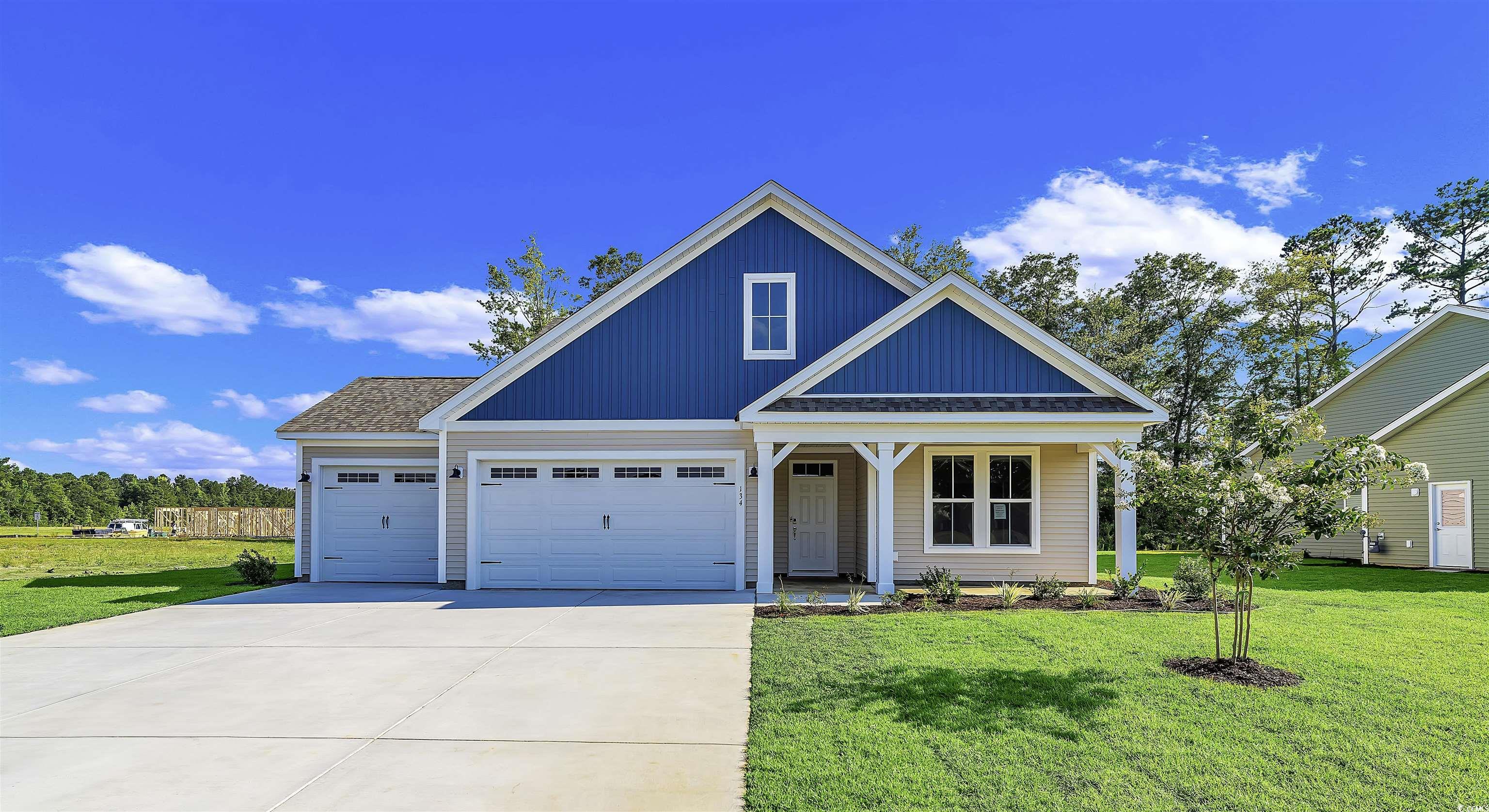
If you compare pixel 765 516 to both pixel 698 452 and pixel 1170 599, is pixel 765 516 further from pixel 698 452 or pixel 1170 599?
pixel 1170 599

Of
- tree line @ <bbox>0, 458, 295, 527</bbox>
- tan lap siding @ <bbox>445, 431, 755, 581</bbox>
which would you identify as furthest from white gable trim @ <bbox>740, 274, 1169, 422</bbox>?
tree line @ <bbox>0, 458, 295, 527</bbox>

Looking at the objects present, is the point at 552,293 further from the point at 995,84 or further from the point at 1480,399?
the point at 1480,399

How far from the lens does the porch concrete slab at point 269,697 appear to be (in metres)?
6.20

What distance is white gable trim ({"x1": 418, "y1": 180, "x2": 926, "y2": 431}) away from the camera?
1437 cm

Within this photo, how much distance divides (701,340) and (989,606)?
6453 millimetres

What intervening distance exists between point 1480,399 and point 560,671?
68.2 feet

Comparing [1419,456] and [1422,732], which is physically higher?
[1419,456]

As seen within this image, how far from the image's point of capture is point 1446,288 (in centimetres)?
3206

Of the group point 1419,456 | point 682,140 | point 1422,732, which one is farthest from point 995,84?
point 1419,456

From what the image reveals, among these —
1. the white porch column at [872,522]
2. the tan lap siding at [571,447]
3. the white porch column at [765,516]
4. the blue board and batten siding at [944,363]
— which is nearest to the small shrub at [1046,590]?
the white porch column at [872,522]

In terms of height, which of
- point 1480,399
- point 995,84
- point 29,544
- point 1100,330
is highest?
point 995,84

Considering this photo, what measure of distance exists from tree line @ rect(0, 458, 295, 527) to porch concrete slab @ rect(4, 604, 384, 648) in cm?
5195

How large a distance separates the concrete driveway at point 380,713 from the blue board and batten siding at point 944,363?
4520 millimetres

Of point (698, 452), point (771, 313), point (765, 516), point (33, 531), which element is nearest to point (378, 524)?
point (698, 452)
